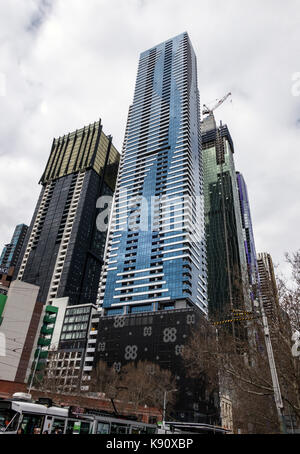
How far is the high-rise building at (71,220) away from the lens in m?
123

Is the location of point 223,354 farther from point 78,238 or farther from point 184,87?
point 184,87

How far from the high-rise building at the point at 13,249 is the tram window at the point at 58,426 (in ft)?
553

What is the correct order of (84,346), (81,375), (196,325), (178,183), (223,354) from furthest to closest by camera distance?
(178,183), (84,346), (81,375), (196,325), (223,354)

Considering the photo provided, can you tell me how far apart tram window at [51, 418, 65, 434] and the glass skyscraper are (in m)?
69.0

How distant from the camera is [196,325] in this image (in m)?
80.7

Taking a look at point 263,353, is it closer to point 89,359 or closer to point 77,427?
point 77,427

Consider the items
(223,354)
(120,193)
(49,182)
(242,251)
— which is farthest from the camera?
(242,251)

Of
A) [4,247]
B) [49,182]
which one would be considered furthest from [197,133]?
[4,247]

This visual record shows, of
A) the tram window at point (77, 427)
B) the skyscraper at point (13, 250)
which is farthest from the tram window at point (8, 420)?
the skyscraper at point (13, 250)

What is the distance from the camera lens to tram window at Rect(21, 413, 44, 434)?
59.6 ft

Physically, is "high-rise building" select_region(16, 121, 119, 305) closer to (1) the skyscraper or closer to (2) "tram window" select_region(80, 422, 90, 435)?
(1) the skyscraper

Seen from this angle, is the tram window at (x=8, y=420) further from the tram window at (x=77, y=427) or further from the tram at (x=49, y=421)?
the tram window at (x=77, y=427)

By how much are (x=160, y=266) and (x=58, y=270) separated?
48571mm

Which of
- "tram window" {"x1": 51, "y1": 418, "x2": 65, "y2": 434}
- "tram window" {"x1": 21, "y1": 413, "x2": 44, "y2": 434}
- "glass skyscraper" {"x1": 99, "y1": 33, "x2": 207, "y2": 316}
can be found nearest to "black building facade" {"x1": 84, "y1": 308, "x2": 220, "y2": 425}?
"glass skyscraper" {"x1": 99, "y1": 33, "x2": 207, "y2": 316}
